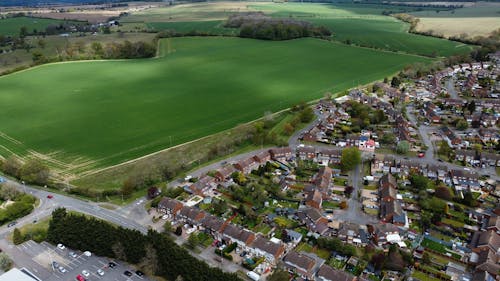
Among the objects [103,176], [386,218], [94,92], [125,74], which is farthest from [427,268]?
[125,74]

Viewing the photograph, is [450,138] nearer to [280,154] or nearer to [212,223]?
[280,154]

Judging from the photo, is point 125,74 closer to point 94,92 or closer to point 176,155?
point 94,92

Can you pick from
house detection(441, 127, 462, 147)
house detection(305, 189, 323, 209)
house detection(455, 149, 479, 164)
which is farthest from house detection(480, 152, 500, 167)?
house detection(305, 189, 323, 209)

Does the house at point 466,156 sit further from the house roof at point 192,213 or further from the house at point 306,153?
the house roof at point 192,213

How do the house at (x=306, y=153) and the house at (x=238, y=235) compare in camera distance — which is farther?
the house at (x=306, y=153)

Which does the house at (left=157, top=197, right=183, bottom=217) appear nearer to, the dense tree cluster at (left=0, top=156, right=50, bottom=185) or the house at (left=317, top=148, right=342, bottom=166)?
the dense tree cluster at (left=0, top=156, right=50, bottom=185)

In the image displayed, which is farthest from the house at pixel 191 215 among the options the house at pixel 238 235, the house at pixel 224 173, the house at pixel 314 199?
the house at pixel 314 199

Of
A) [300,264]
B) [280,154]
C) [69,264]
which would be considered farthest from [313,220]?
[69,264]
